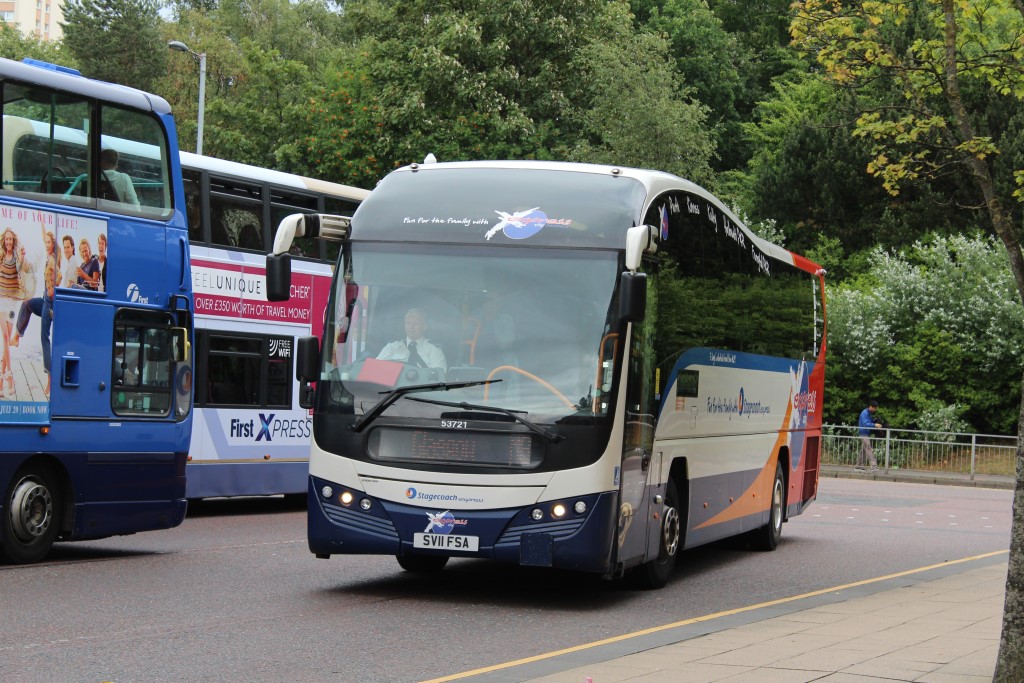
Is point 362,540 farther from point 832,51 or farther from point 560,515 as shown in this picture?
point 832,51

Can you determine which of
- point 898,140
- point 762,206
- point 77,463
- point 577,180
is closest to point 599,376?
point 577,180

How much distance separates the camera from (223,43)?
240 ft

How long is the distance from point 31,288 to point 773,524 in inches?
370

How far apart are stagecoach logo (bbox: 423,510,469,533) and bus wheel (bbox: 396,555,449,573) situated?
6.58 feet

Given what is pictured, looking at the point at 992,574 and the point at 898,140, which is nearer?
the point at 898,140

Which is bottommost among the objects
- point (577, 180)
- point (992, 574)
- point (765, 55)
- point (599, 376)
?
point (992, 574)

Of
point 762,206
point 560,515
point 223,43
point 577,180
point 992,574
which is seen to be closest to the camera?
point 560,515

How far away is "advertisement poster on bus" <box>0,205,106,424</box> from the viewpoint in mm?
12664

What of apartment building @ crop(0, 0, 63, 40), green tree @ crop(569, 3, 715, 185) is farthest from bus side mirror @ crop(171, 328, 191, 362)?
apartment building @ crop(0, 0, 63, 40)

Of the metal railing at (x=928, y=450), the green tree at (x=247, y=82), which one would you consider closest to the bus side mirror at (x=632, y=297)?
the metal railing at (x=928, y=450)

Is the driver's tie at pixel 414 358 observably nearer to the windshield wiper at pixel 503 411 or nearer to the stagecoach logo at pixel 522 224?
the windshield wiper at pixel 503 411

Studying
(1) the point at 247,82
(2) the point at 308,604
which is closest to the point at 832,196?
(1) the point at 247,82

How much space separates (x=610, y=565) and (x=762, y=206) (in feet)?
144

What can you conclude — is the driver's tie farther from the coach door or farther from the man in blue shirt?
the man in blue shirt
